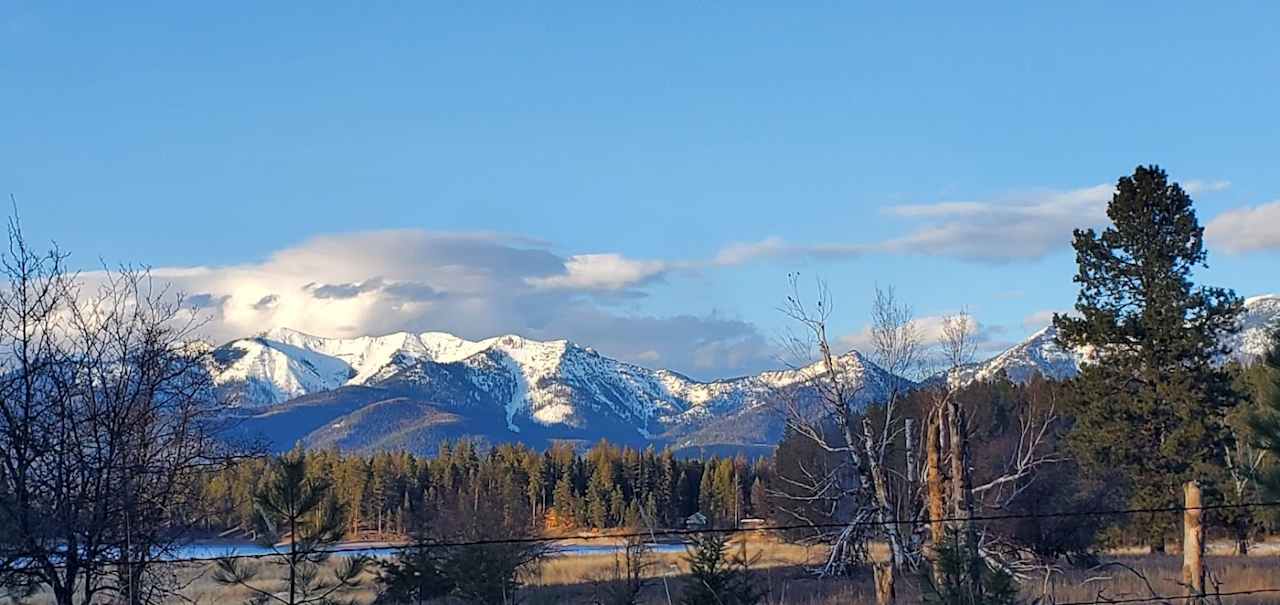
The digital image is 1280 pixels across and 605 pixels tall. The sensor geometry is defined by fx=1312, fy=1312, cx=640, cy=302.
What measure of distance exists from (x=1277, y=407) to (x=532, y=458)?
91.2 meters

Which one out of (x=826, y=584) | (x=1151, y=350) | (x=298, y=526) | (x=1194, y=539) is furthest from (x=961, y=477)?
(x=1151, y=350)

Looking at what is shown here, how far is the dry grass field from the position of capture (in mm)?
18016

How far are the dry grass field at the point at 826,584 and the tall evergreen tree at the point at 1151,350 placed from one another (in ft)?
28.6

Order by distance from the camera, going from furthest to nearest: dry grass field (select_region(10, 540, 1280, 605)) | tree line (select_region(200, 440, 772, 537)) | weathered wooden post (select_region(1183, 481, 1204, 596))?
tree line (select_region(200, 440, 772, 537)), dry grass field (select_region(10, 540, 1280, 605)), weathered wooden post (select_region(1183, 481, 1204, 596))

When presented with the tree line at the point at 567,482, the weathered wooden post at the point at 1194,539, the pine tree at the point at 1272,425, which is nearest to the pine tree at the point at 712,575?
the weathered wooden post at the point at 1194,539

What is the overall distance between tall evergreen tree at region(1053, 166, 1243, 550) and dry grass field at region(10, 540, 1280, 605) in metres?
8.72

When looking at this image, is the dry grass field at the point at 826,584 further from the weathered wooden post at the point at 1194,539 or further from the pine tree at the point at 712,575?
the pine tree at the point at 712,575

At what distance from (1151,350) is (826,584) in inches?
664

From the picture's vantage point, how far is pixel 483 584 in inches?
827

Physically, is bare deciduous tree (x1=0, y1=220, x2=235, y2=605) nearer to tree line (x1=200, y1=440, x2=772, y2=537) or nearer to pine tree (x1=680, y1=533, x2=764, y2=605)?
pine tree (x1=680, y1=533, x2=764, y2=605)

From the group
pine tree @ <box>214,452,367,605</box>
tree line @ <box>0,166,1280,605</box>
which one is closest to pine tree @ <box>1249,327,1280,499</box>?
tree line @ <box>0,166,1280,605</box>

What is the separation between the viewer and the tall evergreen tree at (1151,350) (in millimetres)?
39500

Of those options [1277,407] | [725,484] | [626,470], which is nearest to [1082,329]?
[1277,407]

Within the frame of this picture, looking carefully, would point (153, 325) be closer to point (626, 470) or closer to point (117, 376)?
point (117, 376)
